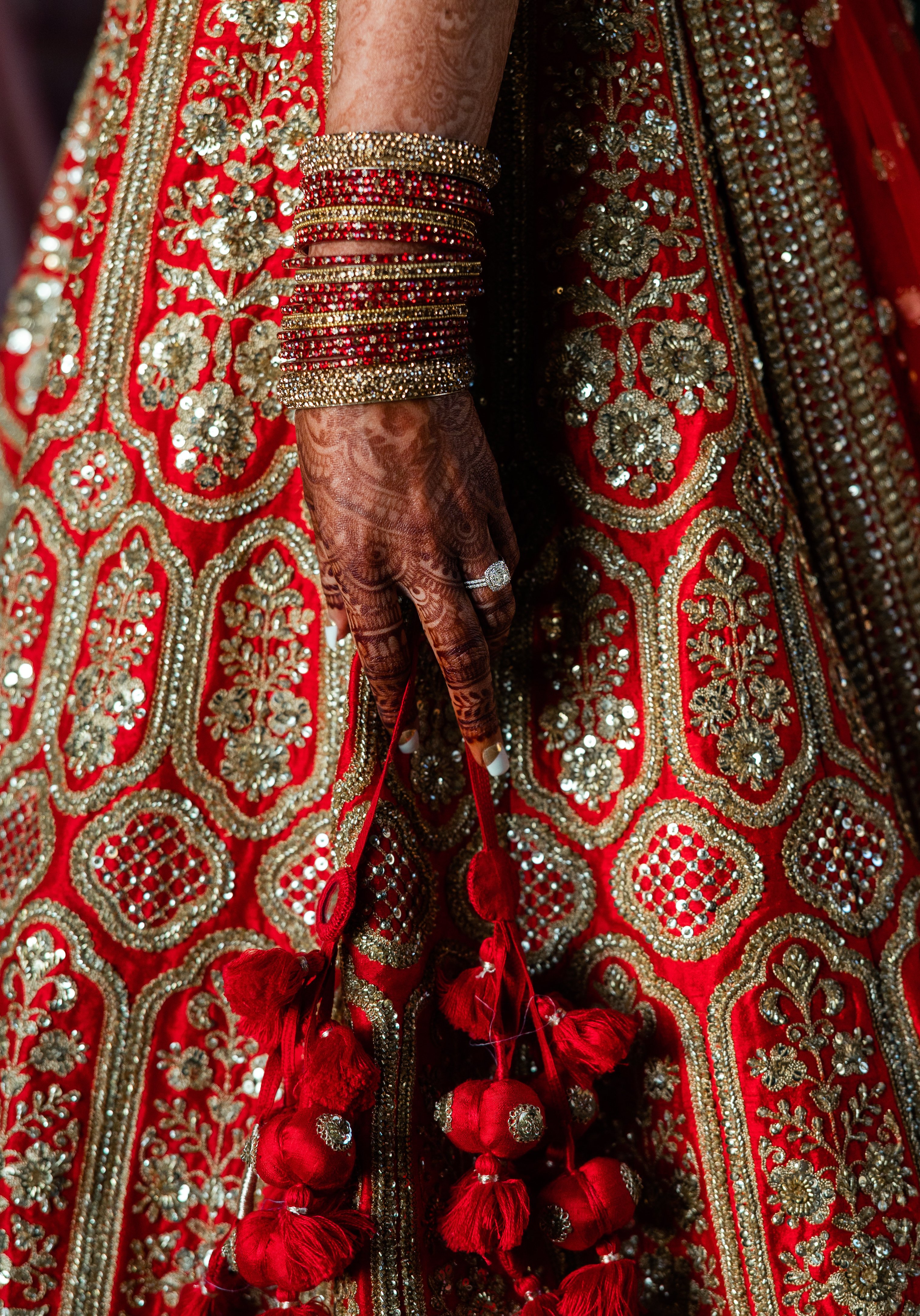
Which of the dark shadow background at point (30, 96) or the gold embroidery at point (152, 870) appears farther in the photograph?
the dark shadow background at point (30, 96)

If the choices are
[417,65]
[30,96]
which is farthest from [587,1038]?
[30,96]

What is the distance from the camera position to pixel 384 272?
0.53m

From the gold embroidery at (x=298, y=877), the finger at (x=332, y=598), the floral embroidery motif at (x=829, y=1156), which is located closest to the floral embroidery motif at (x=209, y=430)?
the finger at (x=332, y=598)

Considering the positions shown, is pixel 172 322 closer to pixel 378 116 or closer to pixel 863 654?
pixel 378 116

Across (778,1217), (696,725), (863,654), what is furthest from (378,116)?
(778,1217)

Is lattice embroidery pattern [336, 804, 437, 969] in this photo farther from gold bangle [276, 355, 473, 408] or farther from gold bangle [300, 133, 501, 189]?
gold bangle [300, 133, 501, 189]

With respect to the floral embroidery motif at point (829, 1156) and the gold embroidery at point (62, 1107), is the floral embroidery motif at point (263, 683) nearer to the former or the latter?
the gold embroidery at point (62, 1107)

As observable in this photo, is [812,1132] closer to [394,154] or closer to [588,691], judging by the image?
[588,691]

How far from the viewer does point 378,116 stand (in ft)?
1.77

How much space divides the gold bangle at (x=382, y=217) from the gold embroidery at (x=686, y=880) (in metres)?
0.33

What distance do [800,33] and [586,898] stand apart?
1.94 ft

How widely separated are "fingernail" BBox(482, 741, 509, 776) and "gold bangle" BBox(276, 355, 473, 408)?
7.4 inches

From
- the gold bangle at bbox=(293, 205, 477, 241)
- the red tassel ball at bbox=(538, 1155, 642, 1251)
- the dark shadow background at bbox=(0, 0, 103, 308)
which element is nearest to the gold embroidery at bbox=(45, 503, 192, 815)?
the gold bangle at bbox=(293, 205, 477, 241)

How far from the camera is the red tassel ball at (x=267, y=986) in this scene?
581 mm
